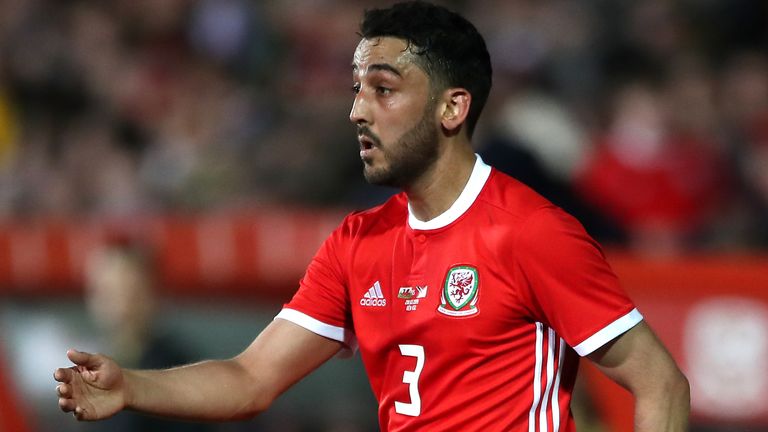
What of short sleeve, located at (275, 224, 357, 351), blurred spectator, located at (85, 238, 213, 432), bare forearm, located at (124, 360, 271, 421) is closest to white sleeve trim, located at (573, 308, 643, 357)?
short sleeve, located at (275, 224, 357, 351)

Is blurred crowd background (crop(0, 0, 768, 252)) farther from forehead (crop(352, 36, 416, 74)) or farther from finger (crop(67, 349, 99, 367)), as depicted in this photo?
finger (crop(67, 349, 99, 367))

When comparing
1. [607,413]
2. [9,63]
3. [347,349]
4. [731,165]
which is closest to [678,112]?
[731,165]

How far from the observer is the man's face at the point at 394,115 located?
376 cm

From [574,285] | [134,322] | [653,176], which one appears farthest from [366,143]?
[653,176]

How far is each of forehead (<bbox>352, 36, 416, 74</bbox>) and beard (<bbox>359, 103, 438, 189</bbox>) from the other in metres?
0.14

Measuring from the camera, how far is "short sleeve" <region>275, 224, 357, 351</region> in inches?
159

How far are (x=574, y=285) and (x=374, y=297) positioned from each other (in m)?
0.65

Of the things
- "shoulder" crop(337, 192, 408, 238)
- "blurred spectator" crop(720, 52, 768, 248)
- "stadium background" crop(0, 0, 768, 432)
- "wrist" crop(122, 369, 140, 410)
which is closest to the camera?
"wrist" crop(122, 369, 140, 410)

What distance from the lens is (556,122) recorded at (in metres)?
8.36

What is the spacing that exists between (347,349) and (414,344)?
1.47ft

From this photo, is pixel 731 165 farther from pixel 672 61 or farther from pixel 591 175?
pixel 672 61

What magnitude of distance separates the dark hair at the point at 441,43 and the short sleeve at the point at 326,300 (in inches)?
21.8

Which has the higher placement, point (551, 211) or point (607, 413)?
point (551, 211)

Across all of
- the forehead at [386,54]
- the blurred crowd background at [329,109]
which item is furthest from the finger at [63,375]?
the blurred crowd background at [329,109]
